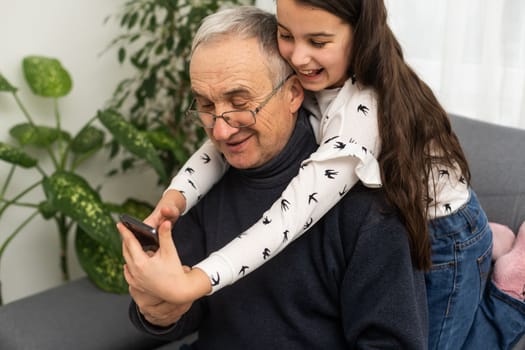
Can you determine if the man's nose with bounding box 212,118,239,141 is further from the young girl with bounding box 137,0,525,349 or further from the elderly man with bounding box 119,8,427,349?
the young girl with bounding box 137,0,525,349

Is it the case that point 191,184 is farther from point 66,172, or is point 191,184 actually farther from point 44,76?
point 44,76

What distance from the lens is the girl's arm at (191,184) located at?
3.55 ft

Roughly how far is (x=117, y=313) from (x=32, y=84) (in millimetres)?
962

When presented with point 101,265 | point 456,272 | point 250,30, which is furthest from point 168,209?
point 101,265

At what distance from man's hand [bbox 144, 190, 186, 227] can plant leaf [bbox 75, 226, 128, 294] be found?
2.03 ft

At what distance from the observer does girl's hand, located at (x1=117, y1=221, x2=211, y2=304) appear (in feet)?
2.77

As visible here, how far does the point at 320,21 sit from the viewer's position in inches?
38.5

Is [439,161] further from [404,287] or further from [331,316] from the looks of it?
[331,316]

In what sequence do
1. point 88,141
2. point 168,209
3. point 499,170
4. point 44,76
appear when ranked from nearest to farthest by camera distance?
point 168,209 → point 499,170 → point 44,76 → point 88,141

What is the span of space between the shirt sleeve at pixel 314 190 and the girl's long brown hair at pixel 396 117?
0.10 feet

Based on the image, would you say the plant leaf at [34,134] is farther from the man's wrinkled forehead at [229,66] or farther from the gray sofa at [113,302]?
the man's wrinkled forehead at [229,66]

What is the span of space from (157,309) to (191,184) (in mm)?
276

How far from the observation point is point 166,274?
846 millimetres

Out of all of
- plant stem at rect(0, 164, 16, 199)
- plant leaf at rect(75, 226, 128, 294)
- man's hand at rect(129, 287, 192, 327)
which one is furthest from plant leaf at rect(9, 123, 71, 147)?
man's hand at rect(129, 287, 192, 327)
